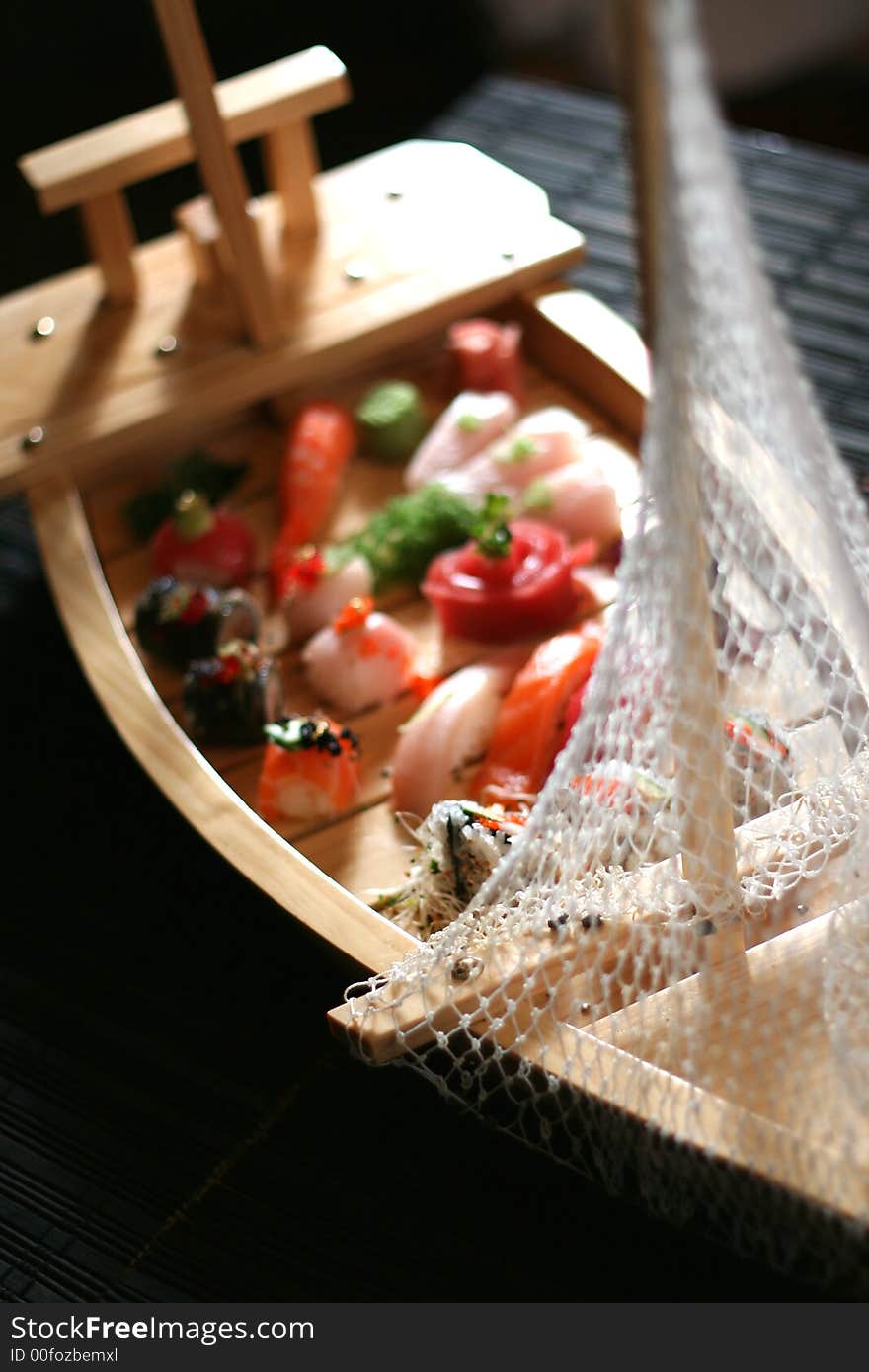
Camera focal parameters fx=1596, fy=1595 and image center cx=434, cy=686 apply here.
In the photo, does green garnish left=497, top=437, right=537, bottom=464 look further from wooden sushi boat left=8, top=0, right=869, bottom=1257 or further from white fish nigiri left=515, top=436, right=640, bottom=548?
wooden sushi boat left=8, top=0, right=869, bottom=1257

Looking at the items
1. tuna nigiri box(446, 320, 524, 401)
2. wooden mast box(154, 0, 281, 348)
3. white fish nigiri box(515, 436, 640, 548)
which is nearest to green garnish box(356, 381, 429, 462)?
tuna nigiri box(446, 320, 524, 401)

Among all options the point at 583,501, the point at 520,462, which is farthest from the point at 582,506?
the point at 520,462

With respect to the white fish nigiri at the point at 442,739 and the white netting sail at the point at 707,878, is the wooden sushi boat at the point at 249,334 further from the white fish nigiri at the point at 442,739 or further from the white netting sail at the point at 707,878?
the white netting sail at the point at 707,878

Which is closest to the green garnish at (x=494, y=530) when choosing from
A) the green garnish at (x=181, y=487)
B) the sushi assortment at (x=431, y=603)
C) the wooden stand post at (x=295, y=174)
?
the sushi assortment at (x=431, y=603)

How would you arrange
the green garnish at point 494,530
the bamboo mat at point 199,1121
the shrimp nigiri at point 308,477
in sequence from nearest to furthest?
the bamboo mat at point 199,1121 → the green garnish at point 494,530 → the shrimp nigiri at point 308,477

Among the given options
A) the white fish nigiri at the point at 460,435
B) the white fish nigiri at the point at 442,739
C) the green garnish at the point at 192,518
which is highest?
the green garnish at the point at 192,518

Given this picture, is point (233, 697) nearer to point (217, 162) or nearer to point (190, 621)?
point (190, 621)

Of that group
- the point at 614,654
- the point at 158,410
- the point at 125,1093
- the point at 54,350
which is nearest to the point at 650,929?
the point at 614,654
